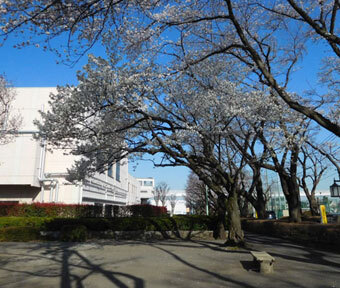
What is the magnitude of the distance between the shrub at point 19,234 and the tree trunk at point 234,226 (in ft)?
32.0

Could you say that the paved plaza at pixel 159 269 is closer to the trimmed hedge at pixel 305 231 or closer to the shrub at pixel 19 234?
the trimmed hedge at pixel 305 231

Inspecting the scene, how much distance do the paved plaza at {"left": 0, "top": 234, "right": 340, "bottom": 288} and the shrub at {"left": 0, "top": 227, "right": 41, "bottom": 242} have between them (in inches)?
158

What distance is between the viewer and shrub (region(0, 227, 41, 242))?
1323cm

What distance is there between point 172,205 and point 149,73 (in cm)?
6583

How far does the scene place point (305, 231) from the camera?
1276 cm

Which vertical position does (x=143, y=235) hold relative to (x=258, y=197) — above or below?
below

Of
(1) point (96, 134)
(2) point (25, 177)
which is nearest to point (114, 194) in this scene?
(2) point (25, 177)

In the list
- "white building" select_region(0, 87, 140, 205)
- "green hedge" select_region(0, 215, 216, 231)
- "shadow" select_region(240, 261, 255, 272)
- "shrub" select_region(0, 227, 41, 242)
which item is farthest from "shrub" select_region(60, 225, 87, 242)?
"shadow" select_region(240, 261, 255, 272)

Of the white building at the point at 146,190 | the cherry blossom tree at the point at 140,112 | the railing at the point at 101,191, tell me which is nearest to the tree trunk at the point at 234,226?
the cherry blossom tree at the point at 140,112

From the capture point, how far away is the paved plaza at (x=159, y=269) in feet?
18.6

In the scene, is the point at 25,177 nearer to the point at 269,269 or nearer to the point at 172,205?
the point at 269,269

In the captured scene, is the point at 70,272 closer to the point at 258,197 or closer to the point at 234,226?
the point at 234,226

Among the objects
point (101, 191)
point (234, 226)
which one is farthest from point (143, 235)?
→ point (101, 191)

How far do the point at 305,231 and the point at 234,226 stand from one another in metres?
4.37
